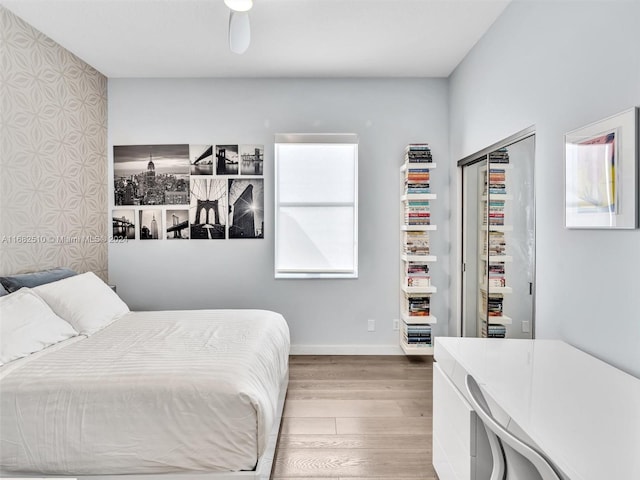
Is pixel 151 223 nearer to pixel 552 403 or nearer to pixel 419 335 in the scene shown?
pixel 419 335

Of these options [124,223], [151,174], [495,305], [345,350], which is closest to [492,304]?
[495,305]

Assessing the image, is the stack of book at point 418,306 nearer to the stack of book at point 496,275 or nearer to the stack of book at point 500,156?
the stack of book at point 496,275

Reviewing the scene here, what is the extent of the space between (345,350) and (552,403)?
270 centimetres

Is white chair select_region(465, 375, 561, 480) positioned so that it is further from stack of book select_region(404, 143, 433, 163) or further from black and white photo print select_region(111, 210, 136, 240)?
black and white photo print select_region(111, 210, 136, 240)

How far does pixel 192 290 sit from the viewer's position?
379cm

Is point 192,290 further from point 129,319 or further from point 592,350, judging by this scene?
point 592,350

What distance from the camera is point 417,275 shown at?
3.51m

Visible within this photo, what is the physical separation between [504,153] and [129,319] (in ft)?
10.0

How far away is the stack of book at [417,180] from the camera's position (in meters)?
3.49

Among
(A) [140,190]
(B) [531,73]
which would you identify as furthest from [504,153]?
(A) [140,190]

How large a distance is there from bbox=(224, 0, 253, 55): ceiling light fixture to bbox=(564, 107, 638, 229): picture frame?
6.48 ft

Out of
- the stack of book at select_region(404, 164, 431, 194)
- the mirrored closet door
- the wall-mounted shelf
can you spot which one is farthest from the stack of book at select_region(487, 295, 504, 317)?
the stack of book at select_region(404, 164, 431, 194)

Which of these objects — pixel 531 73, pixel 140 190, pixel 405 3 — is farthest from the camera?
pixel 140 190

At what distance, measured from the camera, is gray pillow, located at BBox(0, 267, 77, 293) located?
2.40 meters
